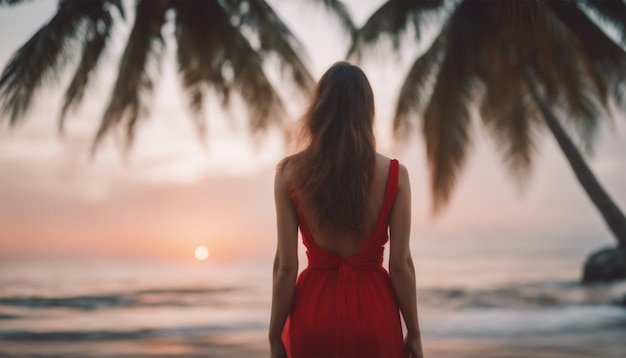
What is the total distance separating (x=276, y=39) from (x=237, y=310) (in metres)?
11.5

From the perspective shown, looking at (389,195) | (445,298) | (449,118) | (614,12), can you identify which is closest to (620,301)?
(445,298)

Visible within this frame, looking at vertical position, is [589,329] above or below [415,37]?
below

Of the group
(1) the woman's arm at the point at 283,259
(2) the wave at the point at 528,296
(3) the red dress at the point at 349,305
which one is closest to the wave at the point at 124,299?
(2) the wave at the point at 528,296

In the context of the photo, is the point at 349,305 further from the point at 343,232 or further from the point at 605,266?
the point at 605,266

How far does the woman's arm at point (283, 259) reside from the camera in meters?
2.74

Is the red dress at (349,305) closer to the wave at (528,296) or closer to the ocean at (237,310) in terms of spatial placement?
the ocean at (237,310)

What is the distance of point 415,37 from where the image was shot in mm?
10836

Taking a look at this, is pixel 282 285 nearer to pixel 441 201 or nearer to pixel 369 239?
pixel 369 239

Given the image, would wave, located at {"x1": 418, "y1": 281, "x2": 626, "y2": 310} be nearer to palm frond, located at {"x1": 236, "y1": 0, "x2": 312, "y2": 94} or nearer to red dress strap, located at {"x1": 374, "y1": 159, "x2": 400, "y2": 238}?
palm frond, located at {"x1": 236, "y1": 0, "x2": 312, "y2": 94}

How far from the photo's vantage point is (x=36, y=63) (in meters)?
8.72

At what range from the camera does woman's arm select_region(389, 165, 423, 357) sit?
2.72 m

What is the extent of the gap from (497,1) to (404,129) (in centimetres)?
346

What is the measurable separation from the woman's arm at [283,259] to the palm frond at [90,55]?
25.8 ft

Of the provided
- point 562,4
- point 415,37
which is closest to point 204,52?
point 415,37
